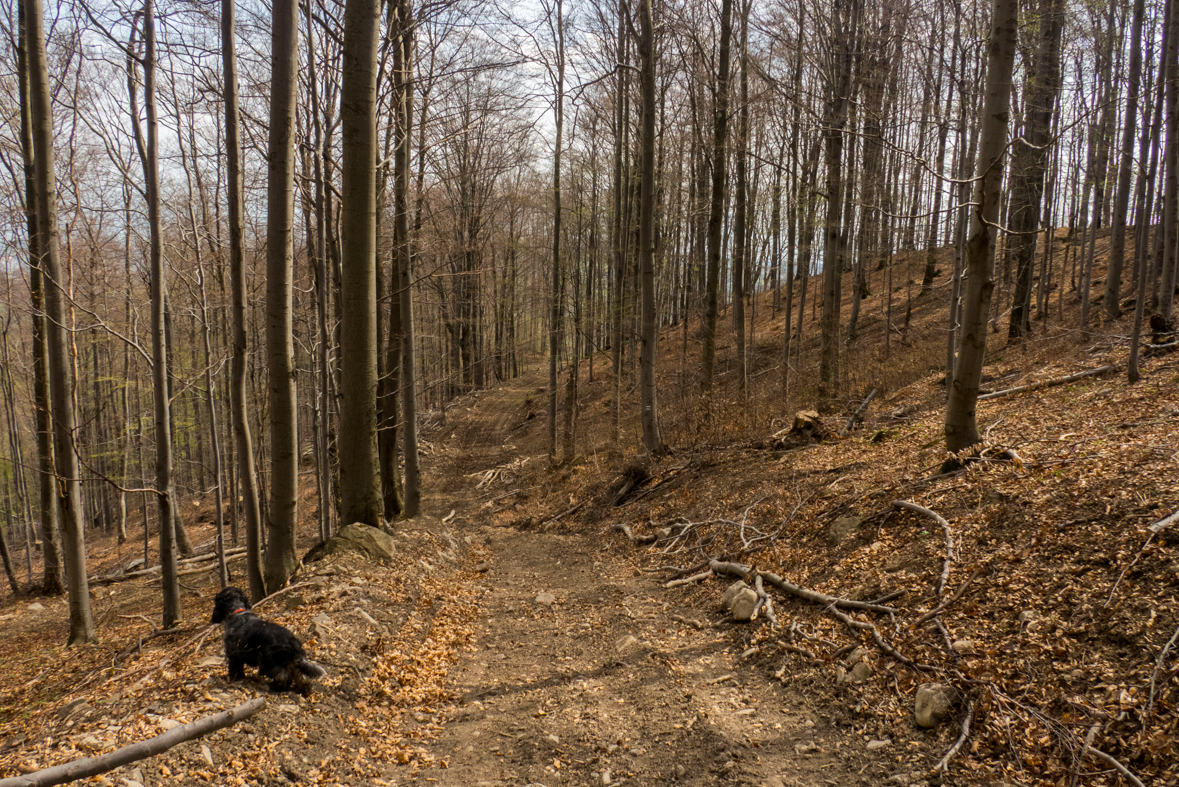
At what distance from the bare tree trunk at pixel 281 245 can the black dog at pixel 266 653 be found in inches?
112

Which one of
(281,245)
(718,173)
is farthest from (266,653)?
(718,173)

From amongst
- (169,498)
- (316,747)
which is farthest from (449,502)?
(316,747)

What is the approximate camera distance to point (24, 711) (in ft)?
20.4

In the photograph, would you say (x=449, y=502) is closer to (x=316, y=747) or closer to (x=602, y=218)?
(x=602, y=218)

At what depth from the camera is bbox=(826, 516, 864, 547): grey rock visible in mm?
5910

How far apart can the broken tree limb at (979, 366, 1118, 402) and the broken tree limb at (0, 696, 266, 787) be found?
10576 mm

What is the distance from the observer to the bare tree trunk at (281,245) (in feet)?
19.9

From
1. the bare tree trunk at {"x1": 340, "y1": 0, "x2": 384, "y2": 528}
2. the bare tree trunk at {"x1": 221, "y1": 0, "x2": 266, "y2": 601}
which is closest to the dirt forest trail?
the bare tree trunk at {"x1": 340, "y1": 0, "x2": 384, "y2": 528}

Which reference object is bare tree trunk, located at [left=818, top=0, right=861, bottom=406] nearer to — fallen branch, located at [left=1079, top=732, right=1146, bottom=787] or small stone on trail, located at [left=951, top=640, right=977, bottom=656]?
small stone on trail, located at [left=951, top=640, right=977, bottom=656]

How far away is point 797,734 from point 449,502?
577 inches

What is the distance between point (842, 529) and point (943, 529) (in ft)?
3.53

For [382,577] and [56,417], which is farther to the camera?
[56,417]

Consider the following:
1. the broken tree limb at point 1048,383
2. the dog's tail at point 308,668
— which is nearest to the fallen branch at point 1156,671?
the dog's tail at point 308,668

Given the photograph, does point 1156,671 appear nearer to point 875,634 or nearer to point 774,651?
point 875,634
